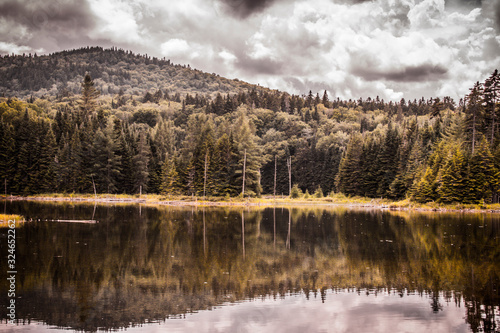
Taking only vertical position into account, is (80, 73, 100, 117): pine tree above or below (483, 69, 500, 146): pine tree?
above

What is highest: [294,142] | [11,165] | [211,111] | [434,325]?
[211,111]

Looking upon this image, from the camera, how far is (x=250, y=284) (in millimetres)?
19062

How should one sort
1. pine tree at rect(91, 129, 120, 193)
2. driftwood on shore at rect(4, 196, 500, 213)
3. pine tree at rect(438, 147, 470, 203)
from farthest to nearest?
pine tree at rect(91, 129, 120, 193) < driftwood on shore at rect(4, 196, 500, 213) < pine tree at rect(438, 147, 470, 203)

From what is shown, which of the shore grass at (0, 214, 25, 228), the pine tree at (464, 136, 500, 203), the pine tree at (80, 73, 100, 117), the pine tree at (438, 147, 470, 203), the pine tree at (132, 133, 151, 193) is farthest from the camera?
the pine tree at (80, 73, 100, 117)

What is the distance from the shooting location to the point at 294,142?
16125cm

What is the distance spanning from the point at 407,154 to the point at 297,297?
290 ft

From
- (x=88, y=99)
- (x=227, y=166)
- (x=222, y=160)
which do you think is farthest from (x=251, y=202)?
(x=88, y=99)

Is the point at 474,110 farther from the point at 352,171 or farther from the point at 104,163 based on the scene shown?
the point at 104,163

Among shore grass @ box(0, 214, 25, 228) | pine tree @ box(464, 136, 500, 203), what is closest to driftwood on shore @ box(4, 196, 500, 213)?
pine tree @ box(464, 136, 500, 203)

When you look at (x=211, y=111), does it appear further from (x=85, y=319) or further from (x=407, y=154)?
(x=85, y=319)

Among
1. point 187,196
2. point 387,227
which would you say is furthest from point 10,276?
point 187,196

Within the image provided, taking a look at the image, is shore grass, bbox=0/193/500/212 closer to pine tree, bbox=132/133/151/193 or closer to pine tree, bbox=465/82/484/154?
pine tree, bbox=132/133/151/193

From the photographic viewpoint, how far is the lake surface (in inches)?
566

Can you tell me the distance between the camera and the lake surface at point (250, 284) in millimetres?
14375
